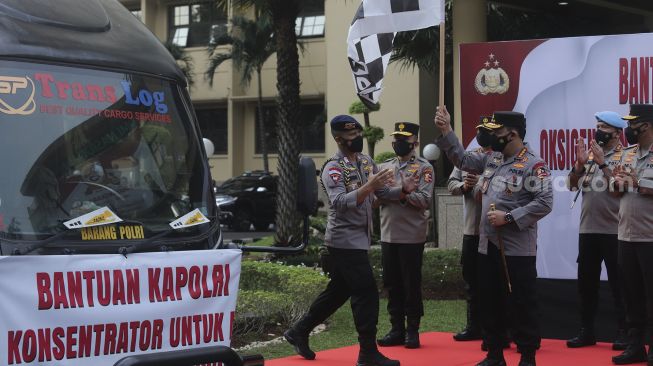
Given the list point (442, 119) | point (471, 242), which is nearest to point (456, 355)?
point (471, 242)

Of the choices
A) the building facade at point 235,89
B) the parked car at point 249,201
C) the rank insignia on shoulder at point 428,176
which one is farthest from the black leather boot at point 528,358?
the building facade at point 235,89

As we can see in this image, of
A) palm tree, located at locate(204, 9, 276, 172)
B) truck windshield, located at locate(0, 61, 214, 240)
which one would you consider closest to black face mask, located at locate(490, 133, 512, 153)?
truck windshield, located at locate(0, 61, 214, 240)

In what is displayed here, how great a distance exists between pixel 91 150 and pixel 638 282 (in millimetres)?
4678

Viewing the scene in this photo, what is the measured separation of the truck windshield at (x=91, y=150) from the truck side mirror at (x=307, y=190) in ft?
1.80

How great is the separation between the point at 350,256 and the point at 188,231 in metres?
2.37

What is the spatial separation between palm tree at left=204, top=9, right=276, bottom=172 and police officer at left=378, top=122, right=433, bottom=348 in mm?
22373

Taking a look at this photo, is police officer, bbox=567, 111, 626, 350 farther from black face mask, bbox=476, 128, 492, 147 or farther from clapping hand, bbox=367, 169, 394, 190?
clapping hand, bbox=367, 169, 394, 190

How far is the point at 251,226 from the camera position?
28.7 metres

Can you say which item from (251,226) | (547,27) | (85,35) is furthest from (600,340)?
(251,226)

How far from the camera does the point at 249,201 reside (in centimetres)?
2745

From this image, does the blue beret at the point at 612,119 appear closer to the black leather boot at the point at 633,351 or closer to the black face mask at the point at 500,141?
the black face mask at the point at 500,141

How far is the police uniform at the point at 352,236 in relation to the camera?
23.8ft

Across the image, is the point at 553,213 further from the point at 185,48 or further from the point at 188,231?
the point at 185,48

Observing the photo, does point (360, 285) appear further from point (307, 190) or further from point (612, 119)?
point (612, 119)
